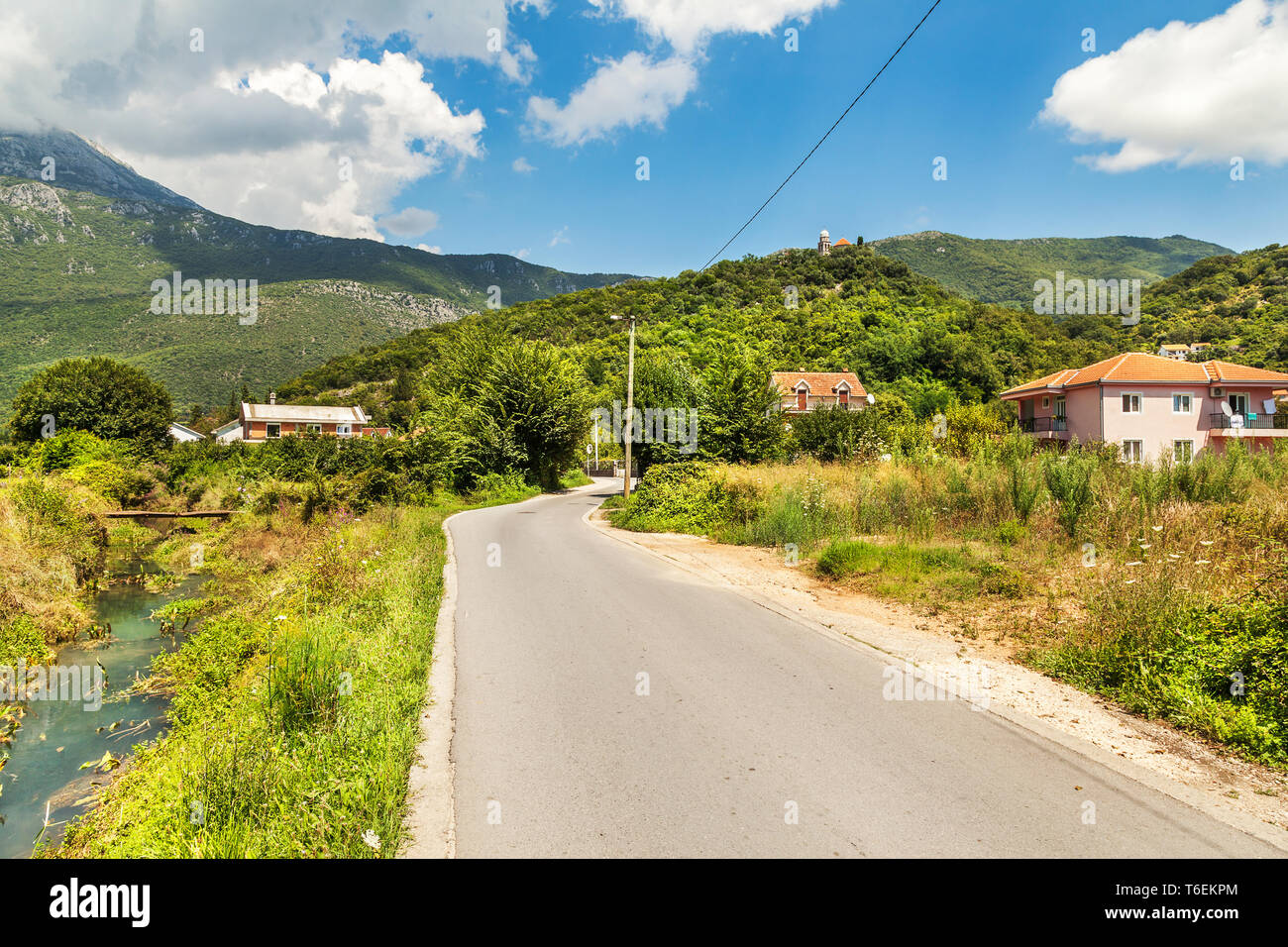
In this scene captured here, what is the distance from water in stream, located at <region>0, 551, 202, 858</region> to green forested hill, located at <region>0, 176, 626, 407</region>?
7689 centimetres

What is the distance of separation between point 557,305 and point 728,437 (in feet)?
264

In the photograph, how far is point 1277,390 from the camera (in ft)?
137

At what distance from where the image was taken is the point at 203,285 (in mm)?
115750

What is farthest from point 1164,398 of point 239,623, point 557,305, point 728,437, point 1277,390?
point 557,305

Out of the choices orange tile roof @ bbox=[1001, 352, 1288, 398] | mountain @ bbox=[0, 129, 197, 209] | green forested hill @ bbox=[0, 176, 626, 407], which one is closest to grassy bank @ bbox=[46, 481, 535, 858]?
orange tile roof @ bbox=[1001, 352, 1288, 398]

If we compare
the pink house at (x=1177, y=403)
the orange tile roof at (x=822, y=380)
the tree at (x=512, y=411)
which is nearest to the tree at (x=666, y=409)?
the tree at (x=512, y=411)

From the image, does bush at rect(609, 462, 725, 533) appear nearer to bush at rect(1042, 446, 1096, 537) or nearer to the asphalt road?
bush at rect(1042, 446, 1096, 537)

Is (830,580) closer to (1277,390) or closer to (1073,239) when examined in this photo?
(1277,390)

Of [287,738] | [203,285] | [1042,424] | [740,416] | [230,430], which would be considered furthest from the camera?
[203,285]

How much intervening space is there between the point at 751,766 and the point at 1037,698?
114 inches

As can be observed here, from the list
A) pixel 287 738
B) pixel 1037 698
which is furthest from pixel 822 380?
pixel 287 738

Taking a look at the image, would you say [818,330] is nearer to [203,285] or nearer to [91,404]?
[91,404]

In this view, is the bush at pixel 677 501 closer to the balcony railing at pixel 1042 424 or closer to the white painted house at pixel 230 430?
the balcony railing at pixel 1042 424

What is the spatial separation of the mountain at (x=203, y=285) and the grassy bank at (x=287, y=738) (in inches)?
3272
